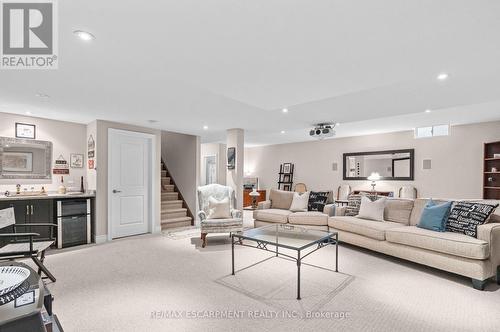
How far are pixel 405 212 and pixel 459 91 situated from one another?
191 centimetres

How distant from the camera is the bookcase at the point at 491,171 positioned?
16.7 ft

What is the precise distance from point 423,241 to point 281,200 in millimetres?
2967

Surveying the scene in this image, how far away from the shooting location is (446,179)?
5.82 m

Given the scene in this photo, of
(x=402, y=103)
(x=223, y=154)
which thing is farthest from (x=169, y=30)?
(x=223, y=154)

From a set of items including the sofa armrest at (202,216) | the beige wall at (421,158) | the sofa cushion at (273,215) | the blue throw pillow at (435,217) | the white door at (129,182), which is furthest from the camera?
the beige wall at (421,158)

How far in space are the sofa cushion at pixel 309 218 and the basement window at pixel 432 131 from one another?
139 inches

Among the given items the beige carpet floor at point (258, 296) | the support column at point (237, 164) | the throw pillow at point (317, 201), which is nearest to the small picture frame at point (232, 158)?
the support column at point (237, 164)

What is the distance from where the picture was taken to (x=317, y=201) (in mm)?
5266

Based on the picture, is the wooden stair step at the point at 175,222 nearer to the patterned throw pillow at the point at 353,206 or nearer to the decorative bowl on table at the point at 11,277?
the patterned throw pillow at the point at 353,206

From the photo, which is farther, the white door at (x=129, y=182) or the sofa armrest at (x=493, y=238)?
the white door at (x=129, y=182)

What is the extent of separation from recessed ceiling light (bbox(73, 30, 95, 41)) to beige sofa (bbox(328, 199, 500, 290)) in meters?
3.98

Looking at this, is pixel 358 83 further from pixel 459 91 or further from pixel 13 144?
pixel 13 144

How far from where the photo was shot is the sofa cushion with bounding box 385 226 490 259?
2691mm

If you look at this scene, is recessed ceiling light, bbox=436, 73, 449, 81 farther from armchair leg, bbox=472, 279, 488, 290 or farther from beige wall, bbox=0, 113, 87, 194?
beige wall, bbox=0, 113, 87, 194
